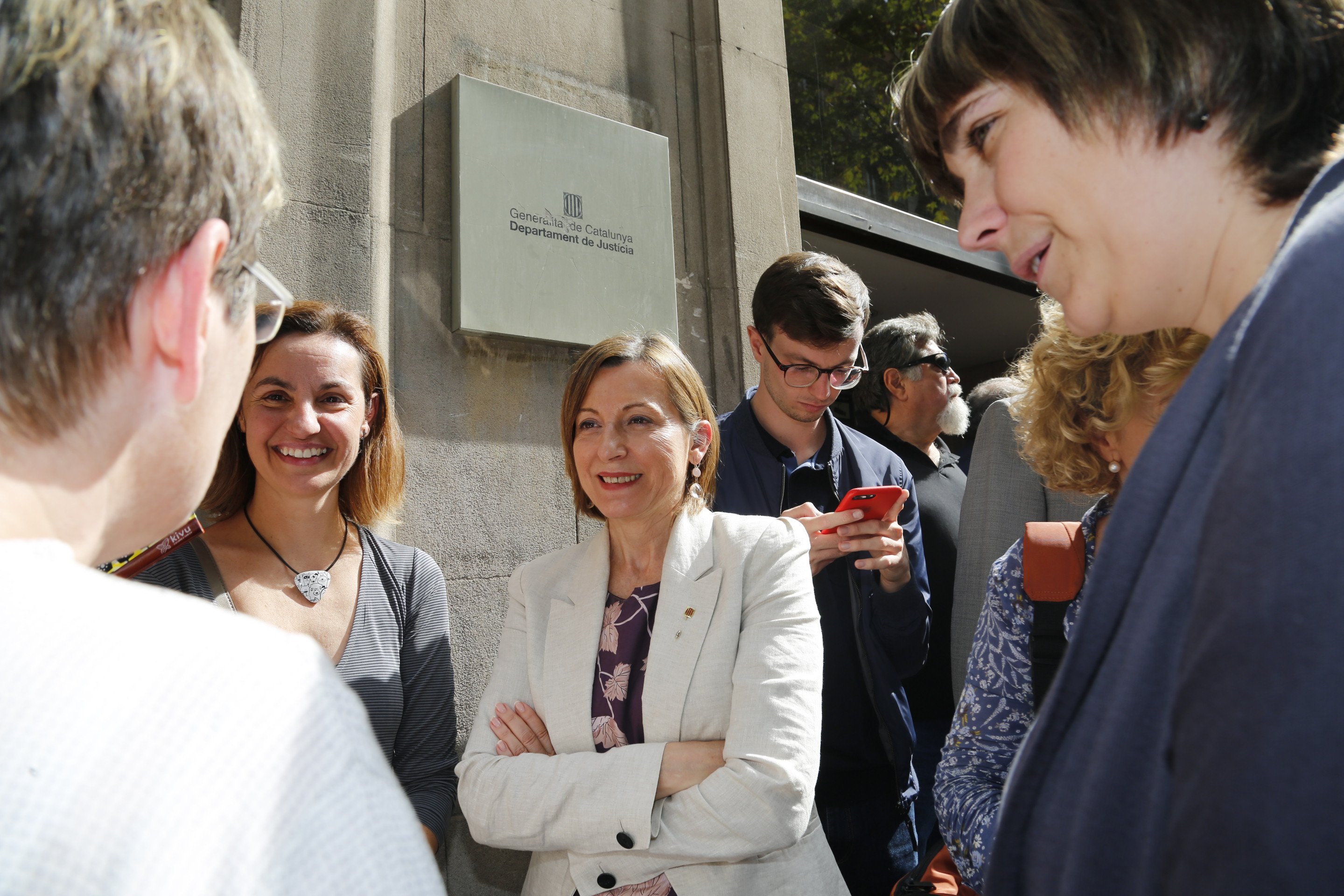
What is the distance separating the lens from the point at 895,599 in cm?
282

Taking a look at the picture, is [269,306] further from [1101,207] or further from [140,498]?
Result: [1101,207]

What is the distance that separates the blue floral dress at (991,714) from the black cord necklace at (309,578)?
1767 millimetres

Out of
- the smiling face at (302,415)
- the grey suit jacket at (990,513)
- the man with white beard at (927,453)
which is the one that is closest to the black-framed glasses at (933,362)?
the man with white beard at (927,453)

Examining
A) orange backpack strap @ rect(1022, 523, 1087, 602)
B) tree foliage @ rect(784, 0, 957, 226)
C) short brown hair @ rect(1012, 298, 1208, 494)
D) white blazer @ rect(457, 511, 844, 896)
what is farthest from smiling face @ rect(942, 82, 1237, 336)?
tree foliage @ rect(784, 0, 957, 226)

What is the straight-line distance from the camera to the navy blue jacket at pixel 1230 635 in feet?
1.96

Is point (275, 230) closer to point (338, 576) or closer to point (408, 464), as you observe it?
point (408, 464)

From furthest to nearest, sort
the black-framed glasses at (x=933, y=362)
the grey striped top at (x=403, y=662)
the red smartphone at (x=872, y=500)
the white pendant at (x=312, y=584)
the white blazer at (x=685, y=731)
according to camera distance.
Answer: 1. the black-framed glasses at (x=933, y=362)
2. the red smartphone at (x=872, y=500)
3. the white pendant at (x=312, y=584)
4. the grey striped top at (x=403, y=662)
5. the white blazer at (x=685, y=731)

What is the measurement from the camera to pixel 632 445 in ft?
8.73

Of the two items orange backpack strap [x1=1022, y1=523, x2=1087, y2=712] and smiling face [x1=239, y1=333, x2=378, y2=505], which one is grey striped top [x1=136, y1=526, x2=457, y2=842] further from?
orange backpack strap [x1=1022, y1=523, x2=1087, y2=712]

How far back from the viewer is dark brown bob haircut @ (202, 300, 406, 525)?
8.97 ft

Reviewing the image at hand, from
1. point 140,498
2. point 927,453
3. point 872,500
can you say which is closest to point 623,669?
point 872,500

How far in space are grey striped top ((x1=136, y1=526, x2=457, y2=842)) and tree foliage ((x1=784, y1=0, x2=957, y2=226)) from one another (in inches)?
164

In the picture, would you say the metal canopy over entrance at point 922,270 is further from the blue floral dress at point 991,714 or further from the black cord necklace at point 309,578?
the black cord necklace at point 309,578

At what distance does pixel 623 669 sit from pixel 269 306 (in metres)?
1.54
